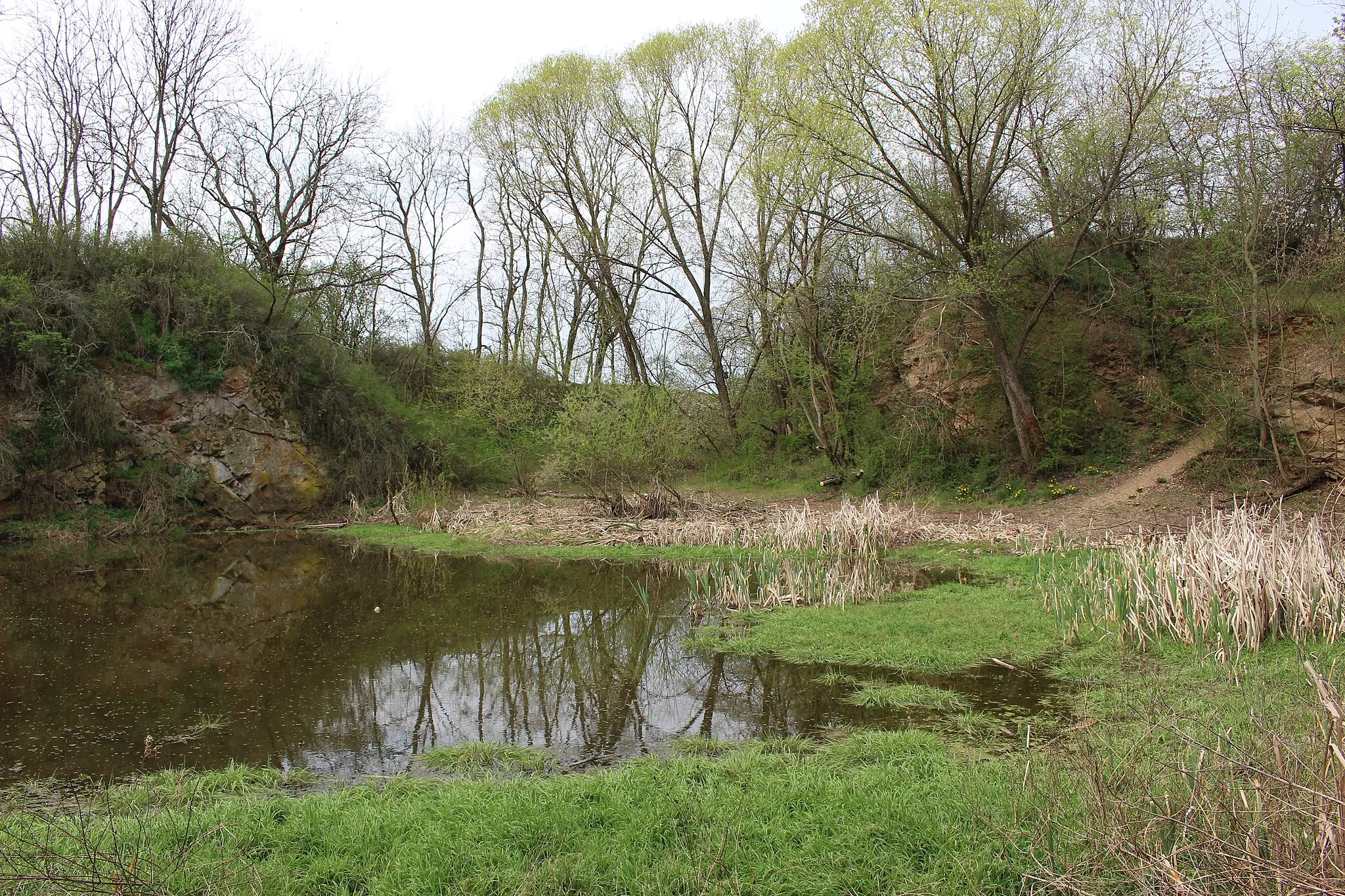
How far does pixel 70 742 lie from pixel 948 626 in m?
6.75

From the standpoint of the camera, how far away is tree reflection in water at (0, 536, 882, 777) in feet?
16.5

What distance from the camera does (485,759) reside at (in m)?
4.67

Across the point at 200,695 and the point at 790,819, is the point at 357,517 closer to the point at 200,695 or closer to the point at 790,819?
the point at 200,695

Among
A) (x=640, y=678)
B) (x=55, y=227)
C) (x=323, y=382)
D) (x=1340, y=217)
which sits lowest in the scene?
(x=640, y=678)

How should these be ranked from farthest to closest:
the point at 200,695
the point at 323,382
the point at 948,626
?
the point at 323,382
the point at 948,626
the point at 200,695

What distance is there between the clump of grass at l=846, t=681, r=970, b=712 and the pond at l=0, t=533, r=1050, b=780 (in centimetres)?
16

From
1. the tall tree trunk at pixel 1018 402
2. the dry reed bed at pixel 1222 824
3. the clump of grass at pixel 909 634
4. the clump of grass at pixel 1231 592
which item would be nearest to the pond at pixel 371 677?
the clump of grass at pixel 909 634

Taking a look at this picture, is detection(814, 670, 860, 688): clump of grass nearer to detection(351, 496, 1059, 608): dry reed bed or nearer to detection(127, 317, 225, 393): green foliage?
detection(351, 496, 1059, 608): dry reed bed

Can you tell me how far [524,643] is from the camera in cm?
764

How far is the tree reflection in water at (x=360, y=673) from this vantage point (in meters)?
5.03

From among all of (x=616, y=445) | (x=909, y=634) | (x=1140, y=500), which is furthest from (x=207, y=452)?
(x=1140, y=500)

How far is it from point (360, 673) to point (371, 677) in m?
0.18

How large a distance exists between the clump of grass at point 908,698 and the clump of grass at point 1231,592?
1.78 meters

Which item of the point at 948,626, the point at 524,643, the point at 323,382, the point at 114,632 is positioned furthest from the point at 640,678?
the point at 323,382
